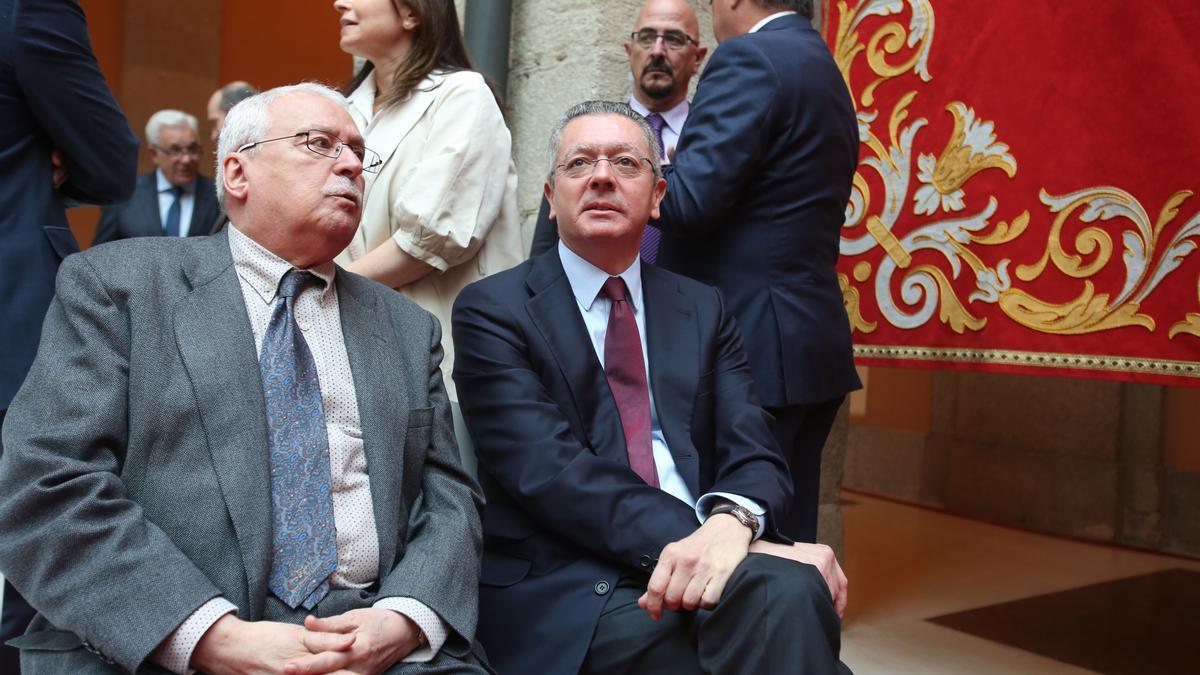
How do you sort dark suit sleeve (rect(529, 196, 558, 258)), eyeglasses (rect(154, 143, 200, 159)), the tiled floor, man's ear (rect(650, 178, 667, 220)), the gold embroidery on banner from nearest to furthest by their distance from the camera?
man's ear (rect(650, 178, 667, 220)) → dark suit sleeve (rect(529, 196, 558, 258)) → the gold embroidery on banner → the tiled floor → eyeglasses (rect(154, 143, 200, 159))

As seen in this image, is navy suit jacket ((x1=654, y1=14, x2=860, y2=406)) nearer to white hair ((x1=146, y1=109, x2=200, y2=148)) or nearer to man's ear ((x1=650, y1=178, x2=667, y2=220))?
man's ear ((x1=650, y1=178, x2=667, y2=220))

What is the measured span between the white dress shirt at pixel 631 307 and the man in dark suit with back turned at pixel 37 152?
1063 mm

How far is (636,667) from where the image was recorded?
6.57 feet

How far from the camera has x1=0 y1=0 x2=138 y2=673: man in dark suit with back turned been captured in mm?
2324

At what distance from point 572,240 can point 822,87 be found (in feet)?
2.74

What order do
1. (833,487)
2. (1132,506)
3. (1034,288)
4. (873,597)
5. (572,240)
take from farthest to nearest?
(1132,506) < (873,597) < (833,487) < (1034,288) < (572,240)

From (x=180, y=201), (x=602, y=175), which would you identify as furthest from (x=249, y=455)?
(x=180, y=201)

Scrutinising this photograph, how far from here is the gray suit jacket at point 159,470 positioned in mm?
1649

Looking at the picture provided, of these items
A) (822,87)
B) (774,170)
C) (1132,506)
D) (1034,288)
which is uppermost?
(822,87)

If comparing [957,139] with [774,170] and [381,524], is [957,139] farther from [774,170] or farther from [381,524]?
[381,524]

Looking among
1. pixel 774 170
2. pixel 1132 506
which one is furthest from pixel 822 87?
pixel 1132 506

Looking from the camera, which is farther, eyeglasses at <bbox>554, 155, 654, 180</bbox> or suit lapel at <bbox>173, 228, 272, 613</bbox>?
eyeglasses at <bbox>554, 155, 654, 180</bbox>

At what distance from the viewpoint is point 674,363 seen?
233cm

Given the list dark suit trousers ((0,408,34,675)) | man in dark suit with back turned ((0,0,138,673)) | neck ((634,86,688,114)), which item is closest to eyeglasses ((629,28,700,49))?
neck ((634,86,688,114))
